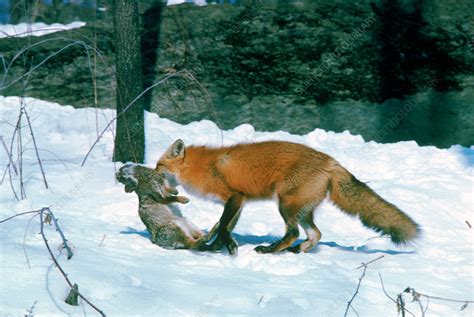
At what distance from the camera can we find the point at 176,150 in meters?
5.26

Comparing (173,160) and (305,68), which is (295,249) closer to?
(173,160)

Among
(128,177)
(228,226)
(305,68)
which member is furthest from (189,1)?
(228,226)

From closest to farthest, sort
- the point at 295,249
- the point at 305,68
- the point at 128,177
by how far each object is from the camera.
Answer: the point at 128,177, the point at 295,249, the point at 305,68

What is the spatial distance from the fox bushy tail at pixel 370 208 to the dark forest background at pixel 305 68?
16.7 ft

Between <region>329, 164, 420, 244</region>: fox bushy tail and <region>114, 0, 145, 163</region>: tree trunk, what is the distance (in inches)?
146

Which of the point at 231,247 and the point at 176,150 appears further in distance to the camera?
the point at 176,150

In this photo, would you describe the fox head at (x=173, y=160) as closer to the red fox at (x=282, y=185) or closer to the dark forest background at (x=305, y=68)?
the red fox at (x=282, y=185)

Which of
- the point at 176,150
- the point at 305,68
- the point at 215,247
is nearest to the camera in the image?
the point at 215,247

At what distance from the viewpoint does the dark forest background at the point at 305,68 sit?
9.89 meters

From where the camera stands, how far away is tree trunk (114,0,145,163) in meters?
8.01

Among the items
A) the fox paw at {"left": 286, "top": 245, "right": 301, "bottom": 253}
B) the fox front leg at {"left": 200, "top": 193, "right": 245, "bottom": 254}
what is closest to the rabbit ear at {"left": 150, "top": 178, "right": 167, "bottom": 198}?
the fox front leg at {"left": 200, "top": 193, "right": 245, "bottom": 254}

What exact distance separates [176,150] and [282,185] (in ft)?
3.38

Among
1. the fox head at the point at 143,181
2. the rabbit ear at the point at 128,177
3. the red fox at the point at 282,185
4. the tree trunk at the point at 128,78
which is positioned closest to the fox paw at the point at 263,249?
the red fox at the point at 282,185

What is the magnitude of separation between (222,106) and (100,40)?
254 cm
